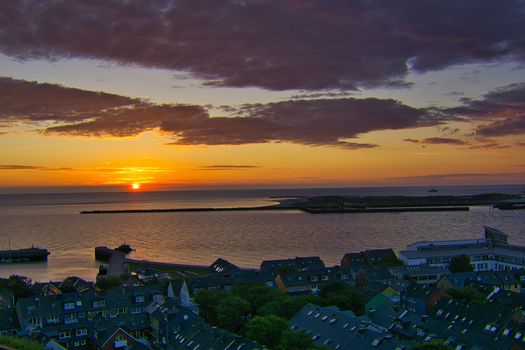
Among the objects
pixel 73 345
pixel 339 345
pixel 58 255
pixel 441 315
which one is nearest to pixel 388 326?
pixel 441 315

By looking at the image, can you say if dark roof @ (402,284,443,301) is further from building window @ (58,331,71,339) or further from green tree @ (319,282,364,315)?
building window @ (58,331,71,339)

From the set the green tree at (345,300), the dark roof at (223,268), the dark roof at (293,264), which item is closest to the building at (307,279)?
the dark roof at (293,264)

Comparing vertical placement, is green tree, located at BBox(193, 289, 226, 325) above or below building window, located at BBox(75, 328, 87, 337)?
above

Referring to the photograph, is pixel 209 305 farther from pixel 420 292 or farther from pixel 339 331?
pixel 420 292

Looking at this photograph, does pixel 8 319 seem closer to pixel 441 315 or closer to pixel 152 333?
pixel 152 333

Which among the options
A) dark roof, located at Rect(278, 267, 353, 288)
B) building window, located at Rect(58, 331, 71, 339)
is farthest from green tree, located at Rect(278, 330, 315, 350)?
dark roof, located at Rect(278, 267, 353, 288)

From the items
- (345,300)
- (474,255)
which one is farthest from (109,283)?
(474,255)
